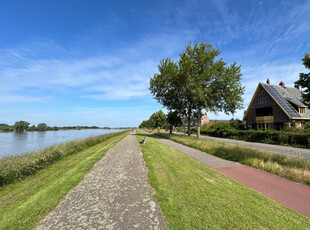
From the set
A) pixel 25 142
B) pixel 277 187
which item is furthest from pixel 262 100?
pixel 25 142

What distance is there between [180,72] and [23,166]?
20410mm

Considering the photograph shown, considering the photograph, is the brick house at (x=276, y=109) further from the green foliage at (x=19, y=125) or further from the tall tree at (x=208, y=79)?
the green foliage at (x=19, y=125)

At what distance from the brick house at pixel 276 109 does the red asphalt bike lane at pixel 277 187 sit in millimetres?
23227

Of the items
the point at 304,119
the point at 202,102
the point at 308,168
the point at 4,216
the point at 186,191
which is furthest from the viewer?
the point at 304,119

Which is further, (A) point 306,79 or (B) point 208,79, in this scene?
(B) point 208,79

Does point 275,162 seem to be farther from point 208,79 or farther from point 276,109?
point 276,109

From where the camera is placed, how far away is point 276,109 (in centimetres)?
2552

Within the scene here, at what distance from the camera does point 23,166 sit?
316 inches

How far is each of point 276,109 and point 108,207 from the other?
1268 inches

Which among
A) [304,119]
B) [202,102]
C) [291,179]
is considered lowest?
[291,179]

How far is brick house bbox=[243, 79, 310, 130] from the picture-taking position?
23.8m

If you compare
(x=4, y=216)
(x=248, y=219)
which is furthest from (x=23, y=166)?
(x=248, y=219)

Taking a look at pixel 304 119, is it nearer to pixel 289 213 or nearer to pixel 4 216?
pixel 289 213

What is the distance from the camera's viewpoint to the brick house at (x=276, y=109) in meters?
23.8
